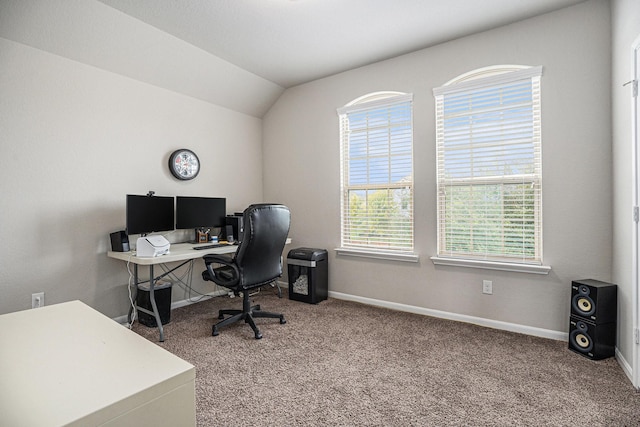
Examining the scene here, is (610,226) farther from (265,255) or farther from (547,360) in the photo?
(265,255)

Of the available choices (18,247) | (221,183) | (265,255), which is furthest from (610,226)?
(18,247)

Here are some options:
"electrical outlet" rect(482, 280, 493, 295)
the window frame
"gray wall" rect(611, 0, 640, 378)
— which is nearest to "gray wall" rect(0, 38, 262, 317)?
the window frame

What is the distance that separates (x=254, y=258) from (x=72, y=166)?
1830mm

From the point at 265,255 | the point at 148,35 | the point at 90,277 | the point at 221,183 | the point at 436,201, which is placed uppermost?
the point at 148,35

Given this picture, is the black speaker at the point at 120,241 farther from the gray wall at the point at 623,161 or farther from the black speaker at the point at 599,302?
the gray wall at the point at 623,161

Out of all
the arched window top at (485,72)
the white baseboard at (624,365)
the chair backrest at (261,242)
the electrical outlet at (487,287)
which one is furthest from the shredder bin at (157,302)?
the white baseboard at (624,365)

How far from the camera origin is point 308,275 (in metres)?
3.77

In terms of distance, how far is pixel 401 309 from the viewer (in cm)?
352

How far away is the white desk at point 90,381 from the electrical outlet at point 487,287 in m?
3.03

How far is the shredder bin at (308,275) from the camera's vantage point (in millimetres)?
3746

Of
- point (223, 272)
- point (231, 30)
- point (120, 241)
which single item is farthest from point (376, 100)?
point (120, 241)

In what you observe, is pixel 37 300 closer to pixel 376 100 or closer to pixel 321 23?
pixel 321 23

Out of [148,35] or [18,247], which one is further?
[148,35]

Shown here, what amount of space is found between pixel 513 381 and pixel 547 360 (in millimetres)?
487
